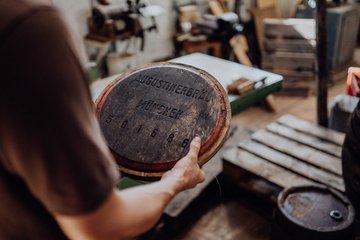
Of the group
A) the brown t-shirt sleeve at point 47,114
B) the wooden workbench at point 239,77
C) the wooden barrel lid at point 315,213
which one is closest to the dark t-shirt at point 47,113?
the brown t-shirt sleeve at point 47,114

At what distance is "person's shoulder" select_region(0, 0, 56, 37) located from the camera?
640 mm

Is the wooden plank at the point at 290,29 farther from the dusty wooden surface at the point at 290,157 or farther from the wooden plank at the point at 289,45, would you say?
the dusty wooden surface at the point at 290,157


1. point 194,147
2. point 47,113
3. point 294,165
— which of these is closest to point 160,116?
point 194,147

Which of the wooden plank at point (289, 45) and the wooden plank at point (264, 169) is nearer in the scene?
the wooden plank at point (264, 169)

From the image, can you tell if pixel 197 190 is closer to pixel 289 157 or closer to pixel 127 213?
pixel 289 157

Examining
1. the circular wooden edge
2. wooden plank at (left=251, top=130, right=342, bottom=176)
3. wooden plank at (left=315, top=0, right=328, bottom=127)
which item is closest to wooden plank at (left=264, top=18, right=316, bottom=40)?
wooden plank at (left=315, top=0, right=328, bottom=127)

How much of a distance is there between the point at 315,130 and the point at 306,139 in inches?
6.6

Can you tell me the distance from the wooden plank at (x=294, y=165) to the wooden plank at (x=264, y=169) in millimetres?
37

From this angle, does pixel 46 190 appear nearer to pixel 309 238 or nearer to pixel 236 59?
pixel 309 238

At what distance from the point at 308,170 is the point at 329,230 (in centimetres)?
72

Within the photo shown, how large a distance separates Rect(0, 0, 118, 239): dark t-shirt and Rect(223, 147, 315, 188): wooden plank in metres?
2.02

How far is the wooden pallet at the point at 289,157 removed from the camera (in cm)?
256

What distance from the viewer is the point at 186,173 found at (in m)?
1.06

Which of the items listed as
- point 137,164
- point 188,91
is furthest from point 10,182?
point 188,91
